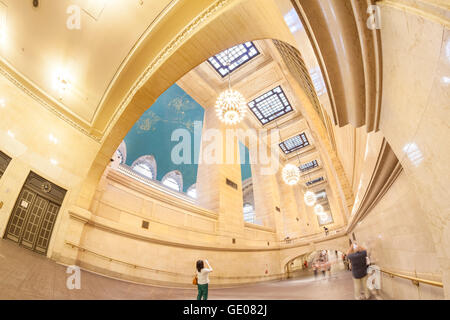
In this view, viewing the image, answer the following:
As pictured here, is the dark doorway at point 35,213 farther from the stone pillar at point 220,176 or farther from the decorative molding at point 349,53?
the decorative molding at point 349,53

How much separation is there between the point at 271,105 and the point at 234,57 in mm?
4556

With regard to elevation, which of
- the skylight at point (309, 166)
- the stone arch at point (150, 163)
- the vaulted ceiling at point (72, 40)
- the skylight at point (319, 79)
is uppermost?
the stone arch at point (150, 163)

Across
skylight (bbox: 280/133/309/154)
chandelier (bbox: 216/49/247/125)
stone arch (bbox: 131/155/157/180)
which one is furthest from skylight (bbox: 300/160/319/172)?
stone arch (bbox: 131/155/157/180)

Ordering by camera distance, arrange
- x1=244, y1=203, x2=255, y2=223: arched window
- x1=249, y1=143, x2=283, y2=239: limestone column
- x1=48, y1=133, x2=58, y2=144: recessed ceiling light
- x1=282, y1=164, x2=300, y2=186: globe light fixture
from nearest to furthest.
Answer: x1=48, y1=133, x2=58, y2=144: recessed ceiling light → x1=282, y1=164, x2=300, y2=186: globe light fixture → x1=249, y1=143, x2=283, y2=239: limestone column → x1=244, y1=203, x2=255, y2=223: arched window

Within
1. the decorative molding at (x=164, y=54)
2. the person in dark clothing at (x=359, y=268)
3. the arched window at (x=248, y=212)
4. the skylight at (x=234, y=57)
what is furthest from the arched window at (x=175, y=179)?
the person in dark clothing at (x=359, y=268)

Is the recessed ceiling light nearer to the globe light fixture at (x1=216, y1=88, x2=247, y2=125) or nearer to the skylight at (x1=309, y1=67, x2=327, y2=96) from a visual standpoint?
the globe light fixture at (x1=216, y1=88, x2=247, y2=125)

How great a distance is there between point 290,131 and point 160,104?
12412 millimetres

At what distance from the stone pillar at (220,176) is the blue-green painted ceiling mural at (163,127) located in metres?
6.17

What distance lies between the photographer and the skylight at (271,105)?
→ 13691mm

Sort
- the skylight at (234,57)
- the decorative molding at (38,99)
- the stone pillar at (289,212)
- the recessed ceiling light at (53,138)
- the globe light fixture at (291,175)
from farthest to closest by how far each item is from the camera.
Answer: the stone pillar at (289,212)
the skylight at (234,57)
the globe light fixture at (291,175)
the recessed ceiling light at (53,138)
the decorative molding at (38,99)

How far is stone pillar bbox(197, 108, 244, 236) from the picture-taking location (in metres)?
10.8

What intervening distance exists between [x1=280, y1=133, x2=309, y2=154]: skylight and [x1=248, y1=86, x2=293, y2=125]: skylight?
3224mm

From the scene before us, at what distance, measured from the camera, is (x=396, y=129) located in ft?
4.84

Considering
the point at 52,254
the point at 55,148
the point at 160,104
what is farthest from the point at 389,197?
the point at 160,104
